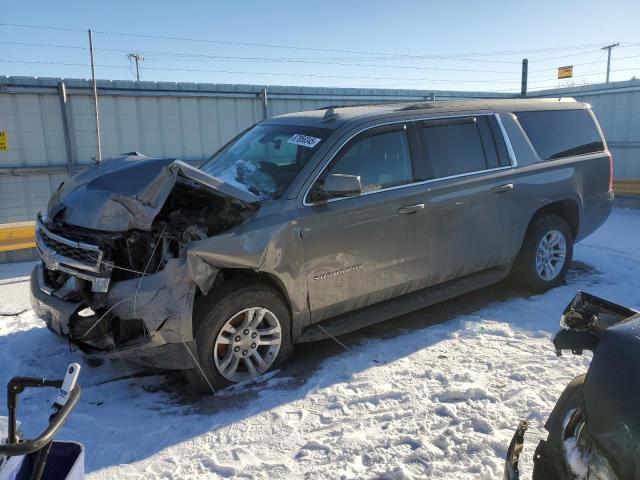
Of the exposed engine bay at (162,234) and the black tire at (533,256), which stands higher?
the exposed engine bay at (162,234)

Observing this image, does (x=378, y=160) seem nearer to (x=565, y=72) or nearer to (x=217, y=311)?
(x=217, y=311)

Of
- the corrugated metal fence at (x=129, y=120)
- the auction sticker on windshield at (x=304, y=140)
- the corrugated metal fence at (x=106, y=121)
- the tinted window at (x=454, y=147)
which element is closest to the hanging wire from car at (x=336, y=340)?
the auction sticker on windshield at (x=304, y=140)

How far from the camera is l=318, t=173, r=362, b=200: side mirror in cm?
388

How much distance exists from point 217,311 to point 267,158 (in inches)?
58.0

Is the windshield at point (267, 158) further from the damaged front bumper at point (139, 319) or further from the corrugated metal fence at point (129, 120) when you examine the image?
the corrugated metal fence at point (129, 120)

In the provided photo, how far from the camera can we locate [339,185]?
3.90 m

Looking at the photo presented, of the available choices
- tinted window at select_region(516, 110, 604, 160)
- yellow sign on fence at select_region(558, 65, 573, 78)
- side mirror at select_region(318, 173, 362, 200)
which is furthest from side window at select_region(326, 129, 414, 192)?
yellow sign on fence at select_region(558, 65, 573, 78)

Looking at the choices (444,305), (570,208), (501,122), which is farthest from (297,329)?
(570,208)

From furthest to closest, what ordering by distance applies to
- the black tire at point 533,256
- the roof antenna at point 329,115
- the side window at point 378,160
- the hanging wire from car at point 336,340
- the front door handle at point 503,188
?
the black tire at point 533,256, the front door handle at point 503,188, the roof antenna at point 329,115, the side window at point 378,160, the hanging wire from car at point 336,340

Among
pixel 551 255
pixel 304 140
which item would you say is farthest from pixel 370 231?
pixel 551 255

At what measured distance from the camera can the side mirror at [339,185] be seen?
3.88 metres

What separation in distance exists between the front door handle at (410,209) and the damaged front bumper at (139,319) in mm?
1799

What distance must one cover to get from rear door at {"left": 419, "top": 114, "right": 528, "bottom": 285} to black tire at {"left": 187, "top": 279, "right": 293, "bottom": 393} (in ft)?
5.31

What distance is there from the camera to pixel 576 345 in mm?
2045
